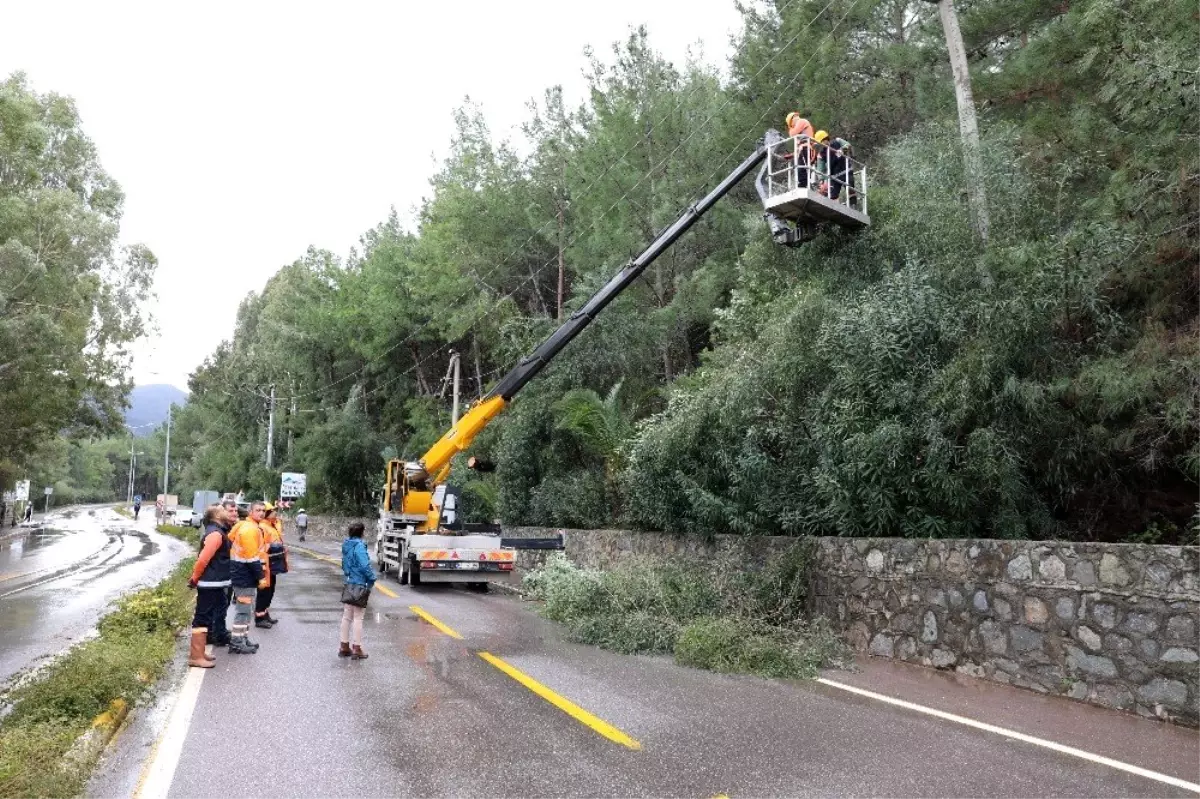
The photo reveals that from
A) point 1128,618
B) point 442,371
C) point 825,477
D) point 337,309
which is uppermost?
point 337,309

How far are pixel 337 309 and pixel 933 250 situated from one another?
130 ft

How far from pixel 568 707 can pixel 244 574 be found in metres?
5.10

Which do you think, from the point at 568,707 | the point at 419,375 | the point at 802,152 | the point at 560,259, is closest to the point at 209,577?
the point at 568,707

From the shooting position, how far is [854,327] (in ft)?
35.5

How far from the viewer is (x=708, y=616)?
1070 centimetres

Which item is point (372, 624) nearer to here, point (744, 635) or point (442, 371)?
point (744, 635)

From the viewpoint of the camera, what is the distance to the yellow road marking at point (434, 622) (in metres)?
11.8

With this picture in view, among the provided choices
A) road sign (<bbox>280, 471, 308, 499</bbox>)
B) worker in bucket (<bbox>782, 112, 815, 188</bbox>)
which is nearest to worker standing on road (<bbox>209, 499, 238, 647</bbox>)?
worker in bucket (<bbox>782, 112, 815, 188</bbox>)

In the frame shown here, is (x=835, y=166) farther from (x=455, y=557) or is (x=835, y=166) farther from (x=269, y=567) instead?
(x=455, y=557)

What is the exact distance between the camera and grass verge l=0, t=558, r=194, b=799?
4785 mm

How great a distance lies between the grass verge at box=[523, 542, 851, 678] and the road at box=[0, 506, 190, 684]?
6659mm

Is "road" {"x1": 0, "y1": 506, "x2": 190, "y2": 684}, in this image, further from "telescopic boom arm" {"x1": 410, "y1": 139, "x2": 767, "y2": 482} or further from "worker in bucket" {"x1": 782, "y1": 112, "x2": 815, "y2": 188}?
"worker in bucket" {"x1": 782, "y1": 112, "x2": 815, "y2": 188}

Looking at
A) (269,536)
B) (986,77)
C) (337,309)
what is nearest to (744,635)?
(269,536)

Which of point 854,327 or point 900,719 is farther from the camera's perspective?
point 854,327
